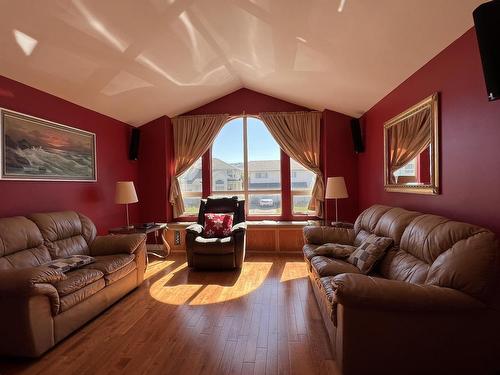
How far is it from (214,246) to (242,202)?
104 centimetres

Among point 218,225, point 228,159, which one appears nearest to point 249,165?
point 228,159

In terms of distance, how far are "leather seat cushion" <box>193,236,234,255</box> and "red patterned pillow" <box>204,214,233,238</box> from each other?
1.29ft

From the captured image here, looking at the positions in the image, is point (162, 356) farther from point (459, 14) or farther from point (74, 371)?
point (459, 14)

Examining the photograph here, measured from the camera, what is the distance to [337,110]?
496 centimetres

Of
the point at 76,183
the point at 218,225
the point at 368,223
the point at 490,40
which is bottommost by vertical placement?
the point at 218,225

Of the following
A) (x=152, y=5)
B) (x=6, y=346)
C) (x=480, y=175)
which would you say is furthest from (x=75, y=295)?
(x=480, y=175)

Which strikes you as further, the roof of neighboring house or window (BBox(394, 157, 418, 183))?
the roof of neighboring house

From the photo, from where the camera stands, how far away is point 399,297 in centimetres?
163

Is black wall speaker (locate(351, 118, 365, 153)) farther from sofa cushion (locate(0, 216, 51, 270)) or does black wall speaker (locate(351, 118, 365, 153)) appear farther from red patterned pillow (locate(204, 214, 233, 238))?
sofa cushion (locate(0, 216, 51, 270))

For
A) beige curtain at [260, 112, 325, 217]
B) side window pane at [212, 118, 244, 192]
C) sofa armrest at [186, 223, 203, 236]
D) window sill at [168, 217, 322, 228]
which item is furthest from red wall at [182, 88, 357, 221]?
sofa armrest at [186, 223, 203, 236]

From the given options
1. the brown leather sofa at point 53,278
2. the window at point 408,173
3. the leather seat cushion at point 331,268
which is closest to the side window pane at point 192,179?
the brown leather sofa at point 53,278

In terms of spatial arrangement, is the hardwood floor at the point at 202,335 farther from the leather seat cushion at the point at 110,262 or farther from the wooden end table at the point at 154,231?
the wooden end table at the point at 154,231

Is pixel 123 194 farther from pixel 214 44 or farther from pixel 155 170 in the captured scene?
pixel 214 44

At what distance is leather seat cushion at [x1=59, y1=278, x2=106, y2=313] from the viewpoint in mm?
2277
